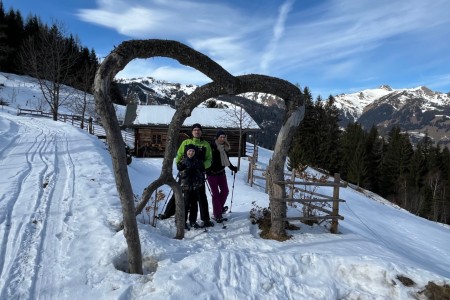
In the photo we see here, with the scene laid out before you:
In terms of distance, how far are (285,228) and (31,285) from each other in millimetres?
4549

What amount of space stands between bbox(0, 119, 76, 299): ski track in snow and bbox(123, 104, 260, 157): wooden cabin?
57.1 ft

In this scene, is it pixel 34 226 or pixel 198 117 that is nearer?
pixel 34 226

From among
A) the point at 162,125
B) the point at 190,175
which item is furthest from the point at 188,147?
the point at 162,125

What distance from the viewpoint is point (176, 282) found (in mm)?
4207

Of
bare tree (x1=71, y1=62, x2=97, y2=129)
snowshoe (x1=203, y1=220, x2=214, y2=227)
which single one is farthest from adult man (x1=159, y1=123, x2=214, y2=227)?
bare tree (x1=71, y1=62, x2=97, y2=129)

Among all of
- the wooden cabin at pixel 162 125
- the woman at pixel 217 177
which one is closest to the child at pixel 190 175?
the woman at pixel 217 177

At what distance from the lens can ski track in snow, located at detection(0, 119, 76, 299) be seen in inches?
171

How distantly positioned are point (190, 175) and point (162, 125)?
2317 centimetres

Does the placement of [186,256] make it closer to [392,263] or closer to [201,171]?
[201,171]

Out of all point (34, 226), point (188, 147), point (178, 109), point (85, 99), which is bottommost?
point (34, 226)

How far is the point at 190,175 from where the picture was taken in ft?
21.6

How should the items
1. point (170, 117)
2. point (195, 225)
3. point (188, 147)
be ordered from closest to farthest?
1. point (188, 147)
2. point (195, 225)
3. point (170, 117)

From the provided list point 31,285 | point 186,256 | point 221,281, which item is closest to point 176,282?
point 221,281

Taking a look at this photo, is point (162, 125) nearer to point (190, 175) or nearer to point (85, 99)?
point (85, 99)
